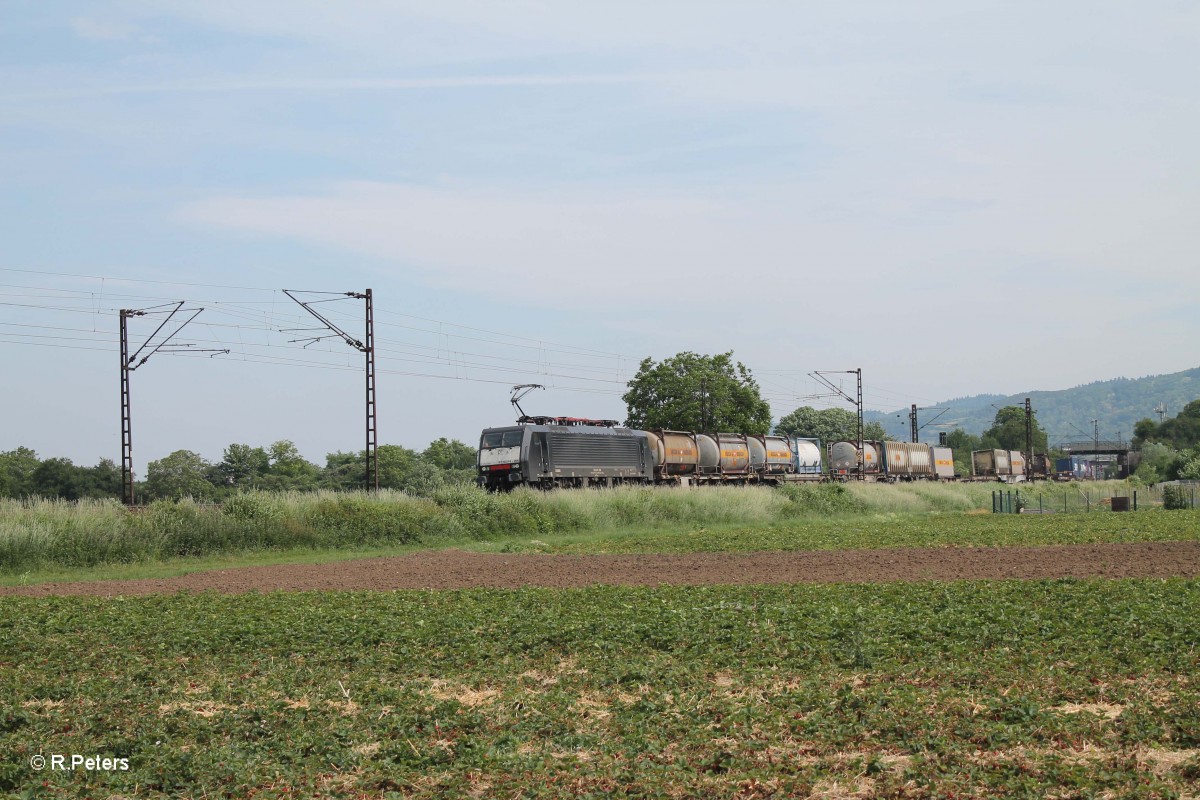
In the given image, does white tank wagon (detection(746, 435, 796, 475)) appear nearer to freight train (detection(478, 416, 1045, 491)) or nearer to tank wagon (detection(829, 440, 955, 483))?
freight train (detection(478, 416, 1045, 491))

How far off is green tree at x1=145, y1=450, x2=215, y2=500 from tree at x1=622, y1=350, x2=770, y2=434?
37.4 m

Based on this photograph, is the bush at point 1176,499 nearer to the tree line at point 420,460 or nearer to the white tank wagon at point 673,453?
the white tank wagon at point 673,453

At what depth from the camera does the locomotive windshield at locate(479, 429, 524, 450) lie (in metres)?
48.1

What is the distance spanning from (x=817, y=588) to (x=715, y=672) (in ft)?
27.2

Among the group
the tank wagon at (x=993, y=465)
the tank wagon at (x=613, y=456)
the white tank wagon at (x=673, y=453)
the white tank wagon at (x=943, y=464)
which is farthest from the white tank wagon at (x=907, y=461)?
the white tank wagon at (x=673, y=453)

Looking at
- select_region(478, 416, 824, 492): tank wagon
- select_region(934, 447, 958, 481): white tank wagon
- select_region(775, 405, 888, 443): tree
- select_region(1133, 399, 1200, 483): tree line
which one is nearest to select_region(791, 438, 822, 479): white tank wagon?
select_region(478, 416, 824, 492): tank wagon

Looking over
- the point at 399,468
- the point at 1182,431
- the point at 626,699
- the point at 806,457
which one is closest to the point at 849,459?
the point at 806,457

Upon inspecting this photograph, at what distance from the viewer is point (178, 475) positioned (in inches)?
3519

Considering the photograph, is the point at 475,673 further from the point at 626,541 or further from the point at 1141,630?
the point at 626,541

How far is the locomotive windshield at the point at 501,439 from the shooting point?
48.1 meters

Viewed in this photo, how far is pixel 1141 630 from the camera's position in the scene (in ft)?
46.9

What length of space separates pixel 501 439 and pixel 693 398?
5201 cm

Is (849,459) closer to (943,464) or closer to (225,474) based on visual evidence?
(943,464)

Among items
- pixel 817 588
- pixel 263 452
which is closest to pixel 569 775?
pixel 817 588
